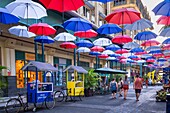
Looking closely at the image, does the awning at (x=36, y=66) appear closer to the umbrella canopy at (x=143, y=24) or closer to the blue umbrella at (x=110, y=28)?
the blue umbrella at (x=110, y=28)

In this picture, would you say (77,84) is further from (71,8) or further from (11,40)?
(71,8)

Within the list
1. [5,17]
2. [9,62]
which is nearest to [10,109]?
[5,17]

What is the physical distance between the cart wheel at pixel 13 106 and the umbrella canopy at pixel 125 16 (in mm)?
6730

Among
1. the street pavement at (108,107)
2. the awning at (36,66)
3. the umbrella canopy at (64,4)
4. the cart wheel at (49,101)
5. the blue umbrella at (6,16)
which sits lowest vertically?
the street pavement at (108,107)

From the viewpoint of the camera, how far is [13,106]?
11.5 meters

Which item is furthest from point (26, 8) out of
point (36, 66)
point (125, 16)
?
point (125, 16)

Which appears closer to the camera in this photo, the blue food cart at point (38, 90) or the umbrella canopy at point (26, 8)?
the umbrella canopy at point (26, 8)

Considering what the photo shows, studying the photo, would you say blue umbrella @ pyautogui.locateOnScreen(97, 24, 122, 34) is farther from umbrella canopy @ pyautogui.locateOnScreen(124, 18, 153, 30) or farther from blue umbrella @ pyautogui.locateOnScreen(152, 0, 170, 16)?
blue umbrella @ pyautogui.locateOnScreen(152, 0, 170, 16)

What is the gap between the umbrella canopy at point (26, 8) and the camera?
38.7 feet

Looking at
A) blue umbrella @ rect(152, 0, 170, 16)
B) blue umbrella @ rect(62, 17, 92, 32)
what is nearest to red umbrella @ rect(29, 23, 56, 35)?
blue umbrella @ rect(62, 17, 92, 32)

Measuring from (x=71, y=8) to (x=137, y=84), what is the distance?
371 inches

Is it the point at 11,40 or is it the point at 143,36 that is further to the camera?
the point at 143,36

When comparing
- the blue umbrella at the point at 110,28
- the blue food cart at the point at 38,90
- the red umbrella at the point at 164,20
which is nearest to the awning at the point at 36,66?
the blue food cart at the point at 38,90

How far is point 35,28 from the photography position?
14164mm
